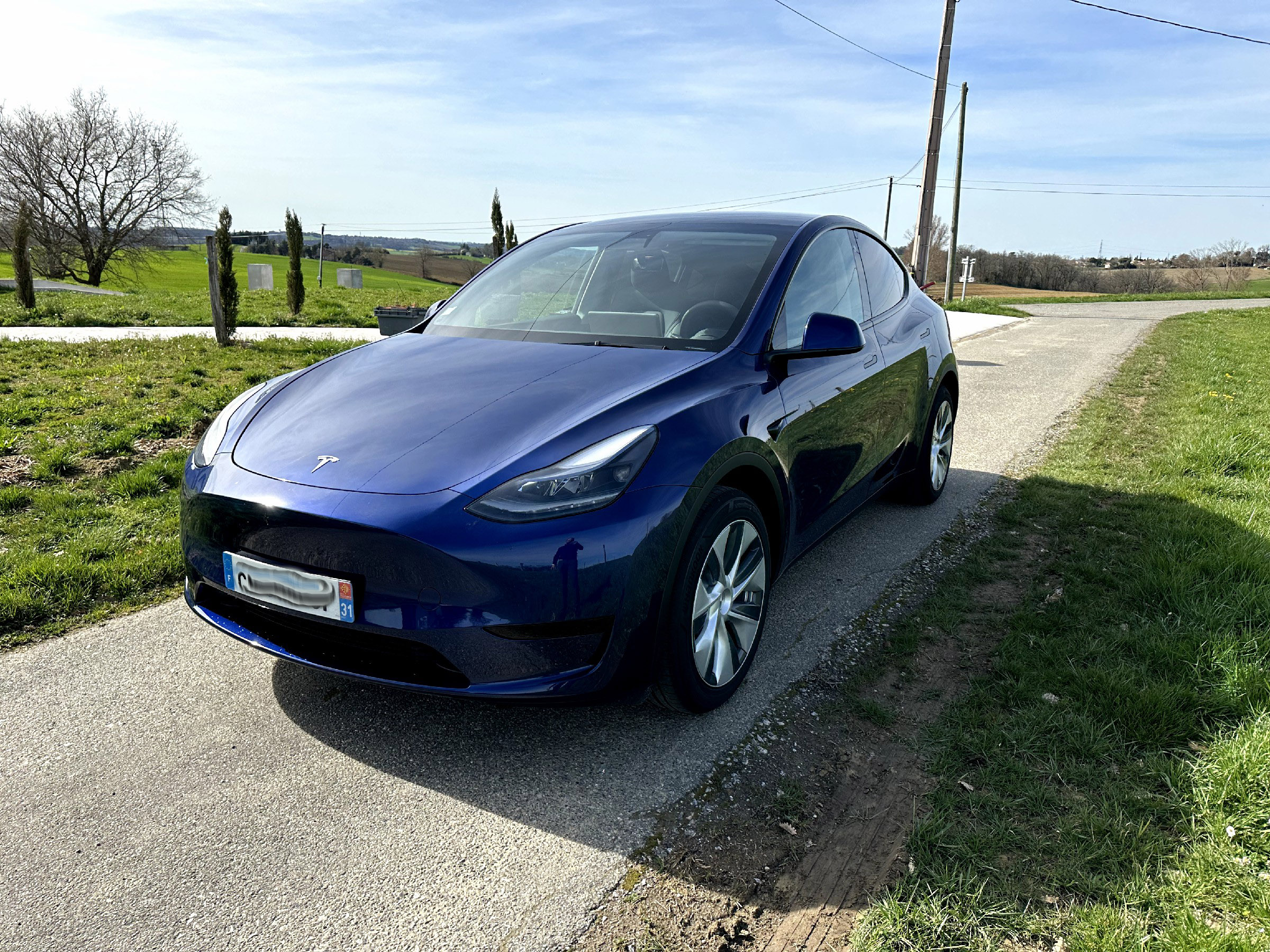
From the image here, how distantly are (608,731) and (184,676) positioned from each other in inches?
62.4

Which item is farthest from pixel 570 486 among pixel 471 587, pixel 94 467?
pixel 94 467

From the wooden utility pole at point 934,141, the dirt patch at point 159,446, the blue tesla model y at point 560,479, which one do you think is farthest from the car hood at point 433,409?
the wooden utility pole at point 934,141

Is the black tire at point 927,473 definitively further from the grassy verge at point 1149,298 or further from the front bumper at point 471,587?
the grassy verge at point 1149,298

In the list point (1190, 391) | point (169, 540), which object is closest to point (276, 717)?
point (169, 540)

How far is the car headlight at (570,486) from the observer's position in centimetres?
241

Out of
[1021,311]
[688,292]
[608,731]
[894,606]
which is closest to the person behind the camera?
[608,731]

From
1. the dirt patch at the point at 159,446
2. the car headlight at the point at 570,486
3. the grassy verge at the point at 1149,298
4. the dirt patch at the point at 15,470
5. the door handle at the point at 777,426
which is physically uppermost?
the grassy verge at the point at 1149,298

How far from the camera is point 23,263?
1545cm

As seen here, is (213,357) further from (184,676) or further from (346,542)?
(346,542)

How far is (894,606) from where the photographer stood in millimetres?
3926

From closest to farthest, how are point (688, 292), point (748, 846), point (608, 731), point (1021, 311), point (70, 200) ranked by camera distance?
point (748, 846)
point (608, 731)
point (688, 292)
point (1021, 311)
point (70, 200)

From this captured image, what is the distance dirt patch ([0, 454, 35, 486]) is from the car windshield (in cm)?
317

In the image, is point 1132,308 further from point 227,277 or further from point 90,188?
point 90,188

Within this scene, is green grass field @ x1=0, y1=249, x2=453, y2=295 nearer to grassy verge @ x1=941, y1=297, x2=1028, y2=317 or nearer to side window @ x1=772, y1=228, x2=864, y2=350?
grassy verge @ x1=941, y1=297, x2=1028, y2=317
